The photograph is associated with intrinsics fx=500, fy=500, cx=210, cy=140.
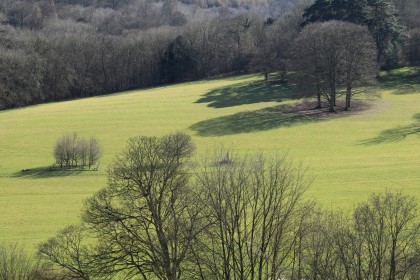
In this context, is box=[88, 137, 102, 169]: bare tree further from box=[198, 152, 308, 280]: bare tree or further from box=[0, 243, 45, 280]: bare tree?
box=[198, 152, 308, 280]: bare tree

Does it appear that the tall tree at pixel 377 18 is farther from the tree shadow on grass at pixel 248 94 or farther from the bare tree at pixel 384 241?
the bare tree at pixel 384 241

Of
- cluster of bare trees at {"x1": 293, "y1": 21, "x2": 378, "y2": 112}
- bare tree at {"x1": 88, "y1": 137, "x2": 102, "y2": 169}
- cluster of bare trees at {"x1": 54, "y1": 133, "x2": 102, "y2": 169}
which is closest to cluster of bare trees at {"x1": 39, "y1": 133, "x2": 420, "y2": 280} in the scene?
bare tree at {"x1": 88, "y1": 137, "x2": 102, "y2": 169}

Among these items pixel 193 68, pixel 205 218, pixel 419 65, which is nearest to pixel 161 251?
pixel 205 218

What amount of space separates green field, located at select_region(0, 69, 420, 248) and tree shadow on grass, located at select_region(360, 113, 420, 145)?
0.35 feet

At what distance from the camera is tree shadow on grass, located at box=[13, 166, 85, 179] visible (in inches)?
1887

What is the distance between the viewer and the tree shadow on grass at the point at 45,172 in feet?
157

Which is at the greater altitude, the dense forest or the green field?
the dense forest

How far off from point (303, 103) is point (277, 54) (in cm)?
1563

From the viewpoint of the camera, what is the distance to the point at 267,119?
66.2 metres

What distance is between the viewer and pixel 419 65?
3342 inches

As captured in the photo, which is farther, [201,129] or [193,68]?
[193,68]

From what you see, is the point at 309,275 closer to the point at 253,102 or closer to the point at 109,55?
the point at 253,102

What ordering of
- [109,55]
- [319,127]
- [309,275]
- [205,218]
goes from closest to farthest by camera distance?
1. [309,275]
2. [205,218]
3. [319,127]
4. [109,55]

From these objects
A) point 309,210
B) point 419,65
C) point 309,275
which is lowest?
point 309,275
